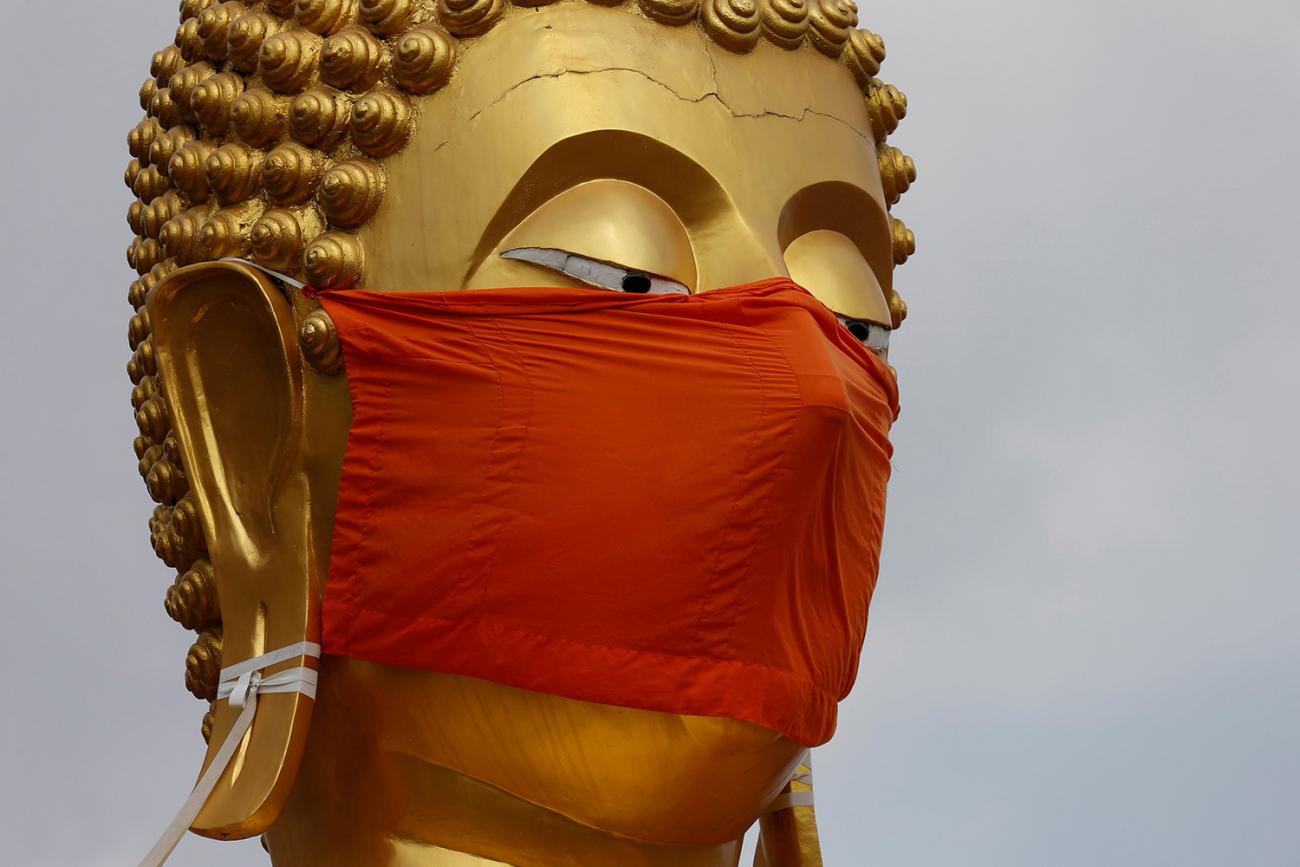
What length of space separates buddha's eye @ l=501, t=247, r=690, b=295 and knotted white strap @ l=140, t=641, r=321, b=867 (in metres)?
0.88

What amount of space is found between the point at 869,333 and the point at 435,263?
3.25ft

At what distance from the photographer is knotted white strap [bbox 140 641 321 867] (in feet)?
14.2

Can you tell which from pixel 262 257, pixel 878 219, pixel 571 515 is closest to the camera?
pixel 571 515

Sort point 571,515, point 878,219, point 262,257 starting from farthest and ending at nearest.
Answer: point 878,219
point 262,257
point 571,515

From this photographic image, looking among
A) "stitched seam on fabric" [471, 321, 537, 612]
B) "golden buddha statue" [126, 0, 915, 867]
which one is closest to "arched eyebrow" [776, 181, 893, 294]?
"golden buddha statue" [126, 0, 915, 867]

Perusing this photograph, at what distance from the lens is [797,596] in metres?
4.44

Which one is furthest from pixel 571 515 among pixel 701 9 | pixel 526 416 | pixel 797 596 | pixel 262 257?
pixel 701 9

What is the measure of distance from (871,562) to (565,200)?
999 millimetres

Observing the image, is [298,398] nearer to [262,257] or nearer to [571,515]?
[262,257]

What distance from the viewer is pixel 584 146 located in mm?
4504

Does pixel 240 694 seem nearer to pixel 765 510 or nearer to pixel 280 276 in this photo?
pixel 280 276

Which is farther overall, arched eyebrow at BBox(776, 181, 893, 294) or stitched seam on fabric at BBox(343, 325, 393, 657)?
arched eyebrow at BBox(776, 181, 893, 294)

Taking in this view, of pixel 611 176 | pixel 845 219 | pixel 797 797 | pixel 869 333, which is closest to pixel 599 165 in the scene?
pixel 611 176

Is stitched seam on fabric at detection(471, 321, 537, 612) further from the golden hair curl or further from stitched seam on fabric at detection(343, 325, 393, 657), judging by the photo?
the golden hair curl
